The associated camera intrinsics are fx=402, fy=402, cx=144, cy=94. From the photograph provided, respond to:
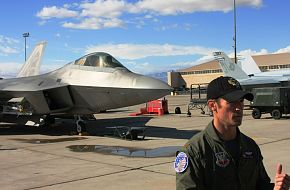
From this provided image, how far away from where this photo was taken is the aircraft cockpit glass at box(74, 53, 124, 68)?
13.8 m

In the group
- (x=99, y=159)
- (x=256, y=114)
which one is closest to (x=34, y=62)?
(x=256, y=114)

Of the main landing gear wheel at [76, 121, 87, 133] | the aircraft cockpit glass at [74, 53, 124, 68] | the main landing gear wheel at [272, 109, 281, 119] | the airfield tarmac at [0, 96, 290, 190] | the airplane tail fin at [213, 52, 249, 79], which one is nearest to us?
the airfield tarmac at [0, 96, 290, 190]

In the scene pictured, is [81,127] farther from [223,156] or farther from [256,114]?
[223,156]

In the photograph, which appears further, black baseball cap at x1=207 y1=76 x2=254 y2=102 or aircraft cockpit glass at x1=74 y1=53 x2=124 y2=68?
aircraft cockpit glass at x1=74 y1=53 x2=124 y2=68

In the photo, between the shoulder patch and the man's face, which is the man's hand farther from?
the shoulder patch

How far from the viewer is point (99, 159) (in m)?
9.34

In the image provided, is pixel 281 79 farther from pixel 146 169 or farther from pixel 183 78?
pixel 183 78

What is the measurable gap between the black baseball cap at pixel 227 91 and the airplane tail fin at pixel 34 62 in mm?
22573

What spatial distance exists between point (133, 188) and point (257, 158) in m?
4.10

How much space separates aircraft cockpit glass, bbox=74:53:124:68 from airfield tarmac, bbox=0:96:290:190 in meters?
2.48

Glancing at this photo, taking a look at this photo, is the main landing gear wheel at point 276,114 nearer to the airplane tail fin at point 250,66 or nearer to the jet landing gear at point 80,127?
the jet landing gear at point 80,127

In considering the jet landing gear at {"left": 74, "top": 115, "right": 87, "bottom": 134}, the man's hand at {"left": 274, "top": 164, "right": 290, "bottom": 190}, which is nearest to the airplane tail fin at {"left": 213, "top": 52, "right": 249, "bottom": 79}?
the jet landing gear at {"left": 74, "top": 115, "right": 87, "bottom": 134}

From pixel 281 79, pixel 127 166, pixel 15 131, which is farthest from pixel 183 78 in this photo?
pixel 127 166

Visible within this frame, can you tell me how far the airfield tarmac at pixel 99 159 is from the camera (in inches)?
276
